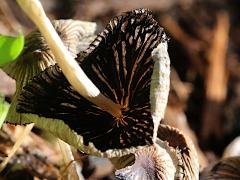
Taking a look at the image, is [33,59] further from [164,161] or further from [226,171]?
[226,171]

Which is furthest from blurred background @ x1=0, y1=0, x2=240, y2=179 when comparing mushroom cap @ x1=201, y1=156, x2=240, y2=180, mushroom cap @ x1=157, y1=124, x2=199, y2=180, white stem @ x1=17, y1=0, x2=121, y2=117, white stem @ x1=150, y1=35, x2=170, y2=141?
white stem @ x1=150, y1=35, x2=170, y2=141

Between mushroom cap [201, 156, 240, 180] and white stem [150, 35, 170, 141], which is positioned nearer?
white stem [150, 35, 170, 141]

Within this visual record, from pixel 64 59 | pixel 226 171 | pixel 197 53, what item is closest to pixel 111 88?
pixel 64 59

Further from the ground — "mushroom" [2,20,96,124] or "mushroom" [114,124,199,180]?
"mushroom" [2,20,96,124]

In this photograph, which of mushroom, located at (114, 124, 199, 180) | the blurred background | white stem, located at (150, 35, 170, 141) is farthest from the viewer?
the blurred background

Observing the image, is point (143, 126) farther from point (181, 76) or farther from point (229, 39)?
point (229, 39)

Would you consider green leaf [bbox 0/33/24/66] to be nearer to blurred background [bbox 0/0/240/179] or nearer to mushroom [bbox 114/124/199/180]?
mushroom [bbox 114/124/199/180]

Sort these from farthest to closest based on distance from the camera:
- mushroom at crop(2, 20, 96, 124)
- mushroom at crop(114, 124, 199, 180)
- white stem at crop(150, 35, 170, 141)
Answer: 1. mushroom at crop(2, 20, 96, 124)
2. mushroom at crop(114, 124, 199, 180)
3. white stem at crop(150, 35, 170, 141)
